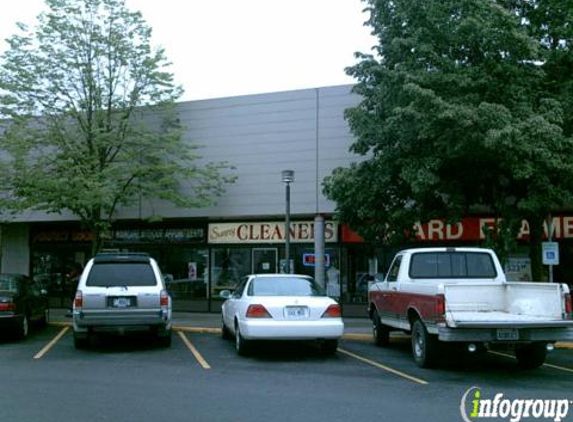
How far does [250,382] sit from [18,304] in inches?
288

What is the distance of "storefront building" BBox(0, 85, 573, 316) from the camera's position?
19.8 meters

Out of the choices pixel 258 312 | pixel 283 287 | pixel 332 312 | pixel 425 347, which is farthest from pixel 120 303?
pixel 425 347

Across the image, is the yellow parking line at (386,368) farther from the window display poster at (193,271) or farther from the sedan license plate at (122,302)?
the window display poster at (193,271)

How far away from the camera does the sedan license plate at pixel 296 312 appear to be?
11.3 meters

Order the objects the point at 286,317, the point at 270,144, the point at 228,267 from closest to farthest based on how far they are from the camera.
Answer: the point at 286,317
the point at 270,144
the point at 228,267

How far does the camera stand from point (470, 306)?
10.6m

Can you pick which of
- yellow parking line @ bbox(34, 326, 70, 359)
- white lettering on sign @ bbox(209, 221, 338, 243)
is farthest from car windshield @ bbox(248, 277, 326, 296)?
white lettering on sign @ bbox(209, 221, 338, 243)

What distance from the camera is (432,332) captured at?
1020 cm

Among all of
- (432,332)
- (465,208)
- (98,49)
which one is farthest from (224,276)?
(432,332)

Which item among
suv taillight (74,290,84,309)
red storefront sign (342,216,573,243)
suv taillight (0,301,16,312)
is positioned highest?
red storefront sign (342,216,573,243)

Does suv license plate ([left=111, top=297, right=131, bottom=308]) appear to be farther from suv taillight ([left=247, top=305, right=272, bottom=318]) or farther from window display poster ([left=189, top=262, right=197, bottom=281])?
window display poster ([left=189, top=262, right=197, bottom=281])

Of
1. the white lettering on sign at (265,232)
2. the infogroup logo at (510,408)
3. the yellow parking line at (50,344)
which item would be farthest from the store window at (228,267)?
the infogroup logo at (510,408)

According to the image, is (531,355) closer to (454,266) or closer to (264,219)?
(454,266)

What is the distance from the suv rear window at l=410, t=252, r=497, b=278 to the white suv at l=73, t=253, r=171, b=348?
4.92 m
